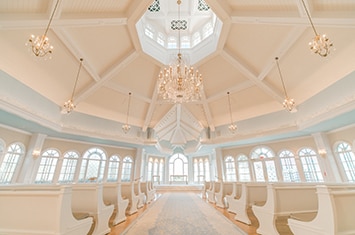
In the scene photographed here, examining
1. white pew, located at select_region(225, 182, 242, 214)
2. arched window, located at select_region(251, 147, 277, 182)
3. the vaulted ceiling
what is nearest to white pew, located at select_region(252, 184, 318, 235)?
white pew, located at select_region(225, 182, 242, 214)

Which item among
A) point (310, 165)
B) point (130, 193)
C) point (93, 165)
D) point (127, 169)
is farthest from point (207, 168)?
point (130, 193)

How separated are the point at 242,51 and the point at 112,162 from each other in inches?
433

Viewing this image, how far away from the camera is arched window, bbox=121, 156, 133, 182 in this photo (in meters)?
11.9

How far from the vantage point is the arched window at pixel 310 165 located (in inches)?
333

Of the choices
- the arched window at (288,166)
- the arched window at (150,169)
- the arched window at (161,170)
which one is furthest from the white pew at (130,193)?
the arched window at (161,170)

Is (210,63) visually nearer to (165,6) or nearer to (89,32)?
(165,6)

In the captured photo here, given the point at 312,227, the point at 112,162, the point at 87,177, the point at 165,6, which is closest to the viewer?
the point at 312,227

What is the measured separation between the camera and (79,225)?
2.11m

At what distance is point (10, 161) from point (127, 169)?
663cm

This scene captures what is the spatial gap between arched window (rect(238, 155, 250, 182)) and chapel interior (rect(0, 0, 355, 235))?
0.29 feet

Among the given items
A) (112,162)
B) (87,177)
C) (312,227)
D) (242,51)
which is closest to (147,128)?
(112,162)

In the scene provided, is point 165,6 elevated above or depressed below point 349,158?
above

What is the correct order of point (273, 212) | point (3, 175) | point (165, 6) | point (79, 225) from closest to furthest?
point (79, 225), point (273, 212), point (3, 175), point (165, 6)

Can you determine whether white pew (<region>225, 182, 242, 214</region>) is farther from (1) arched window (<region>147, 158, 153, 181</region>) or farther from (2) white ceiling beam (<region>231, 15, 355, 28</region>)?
(1) arched window (<region>147, 158, 153, 181</region>)
